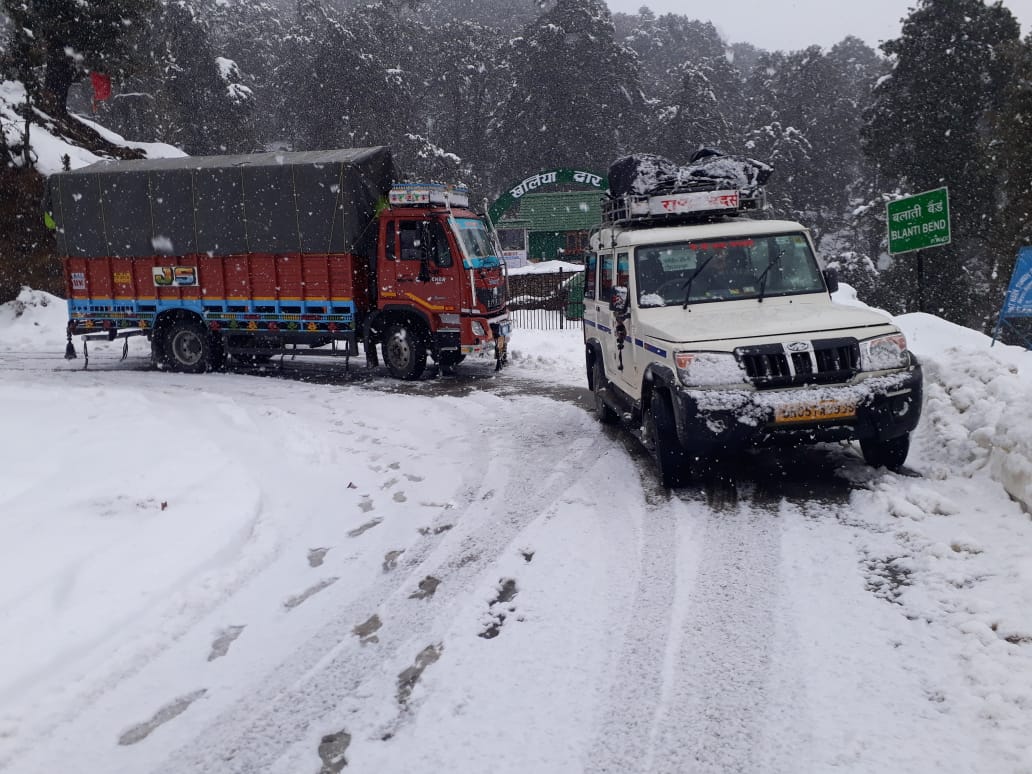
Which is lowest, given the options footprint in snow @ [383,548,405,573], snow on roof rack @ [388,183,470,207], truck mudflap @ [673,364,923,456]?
footprint in snow @ [383,548,405,573]

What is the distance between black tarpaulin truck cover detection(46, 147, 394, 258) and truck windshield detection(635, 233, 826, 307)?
749 centimetres

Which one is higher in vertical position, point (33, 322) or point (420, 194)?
point (420, 194)

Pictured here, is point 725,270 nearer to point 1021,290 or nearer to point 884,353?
point 884,353

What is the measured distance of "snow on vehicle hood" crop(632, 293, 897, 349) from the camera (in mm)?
6238

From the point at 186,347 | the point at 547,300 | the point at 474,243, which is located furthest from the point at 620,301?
the point at 547,300

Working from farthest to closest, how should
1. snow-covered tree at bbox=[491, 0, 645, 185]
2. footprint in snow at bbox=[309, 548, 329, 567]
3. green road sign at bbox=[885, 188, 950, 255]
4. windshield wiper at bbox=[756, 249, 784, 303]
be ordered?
snow-covered tree at bbox=[491, 0, 645, 185]
green road sign at bbox=[885, 188, 950, 255]
windshield wiper at bbox=[756, 249, 784, 303]
footprint in snow at bbox=[309, 548, 329, 567]

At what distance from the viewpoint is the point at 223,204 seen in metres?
14.2

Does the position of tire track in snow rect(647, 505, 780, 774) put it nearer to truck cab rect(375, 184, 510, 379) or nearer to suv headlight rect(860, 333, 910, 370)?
suv headlight rect(860, 333, 910, 370)

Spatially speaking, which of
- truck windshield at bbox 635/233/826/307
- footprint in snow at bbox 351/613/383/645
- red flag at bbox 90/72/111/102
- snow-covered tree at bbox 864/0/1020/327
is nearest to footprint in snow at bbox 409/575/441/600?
footprint in snow at bbox 351/613/383/645

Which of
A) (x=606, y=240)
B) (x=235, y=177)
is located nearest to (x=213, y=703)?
(x=606, y=240)

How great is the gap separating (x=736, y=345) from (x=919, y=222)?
22.4 feet

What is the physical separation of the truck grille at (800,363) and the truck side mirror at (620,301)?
5.91 ft

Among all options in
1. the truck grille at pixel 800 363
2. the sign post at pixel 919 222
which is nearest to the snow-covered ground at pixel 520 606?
the truck grille at pixel 800 363

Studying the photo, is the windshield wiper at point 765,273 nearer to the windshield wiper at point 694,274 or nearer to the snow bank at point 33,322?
the windshield wiper at point 694,274
